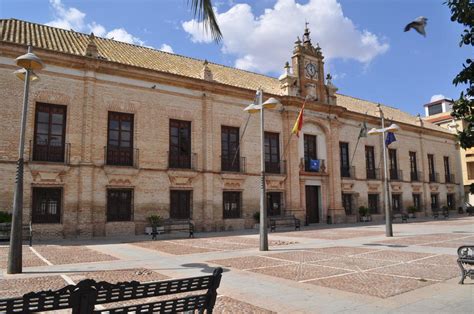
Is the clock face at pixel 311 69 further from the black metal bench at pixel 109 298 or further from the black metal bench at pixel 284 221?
the black metal bench at pixel 109 298

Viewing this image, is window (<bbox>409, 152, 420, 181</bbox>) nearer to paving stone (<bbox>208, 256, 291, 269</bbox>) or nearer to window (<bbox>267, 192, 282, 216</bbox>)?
window (<bbox>267, 192, 282, 216</bbox>)

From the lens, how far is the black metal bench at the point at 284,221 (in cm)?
2156

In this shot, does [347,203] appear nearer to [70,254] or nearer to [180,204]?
[180,204]

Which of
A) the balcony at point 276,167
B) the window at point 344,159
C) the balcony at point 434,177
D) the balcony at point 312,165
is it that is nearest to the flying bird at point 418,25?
the balcony at point 276,167

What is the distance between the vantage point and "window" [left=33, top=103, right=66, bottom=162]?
17.4 meters

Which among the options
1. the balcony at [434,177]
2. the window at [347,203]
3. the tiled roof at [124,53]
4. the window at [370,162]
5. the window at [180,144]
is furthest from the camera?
the balcony at [434,177]

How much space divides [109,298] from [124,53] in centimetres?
2139

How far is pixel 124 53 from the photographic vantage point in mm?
22531

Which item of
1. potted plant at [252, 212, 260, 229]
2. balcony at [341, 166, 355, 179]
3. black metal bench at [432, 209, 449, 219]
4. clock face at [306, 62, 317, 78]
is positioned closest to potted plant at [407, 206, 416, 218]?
black metal bench at [432, 209, 449, 219]

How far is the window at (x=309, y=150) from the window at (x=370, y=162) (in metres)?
6.42

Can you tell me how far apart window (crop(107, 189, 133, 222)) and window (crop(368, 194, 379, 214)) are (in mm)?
19971

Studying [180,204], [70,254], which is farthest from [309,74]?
[70,254]

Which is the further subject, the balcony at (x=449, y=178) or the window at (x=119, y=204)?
the balcony at (x=449, y=178)

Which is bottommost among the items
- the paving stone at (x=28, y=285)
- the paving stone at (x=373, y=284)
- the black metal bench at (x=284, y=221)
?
the paving stone at (x=373, y=284)
